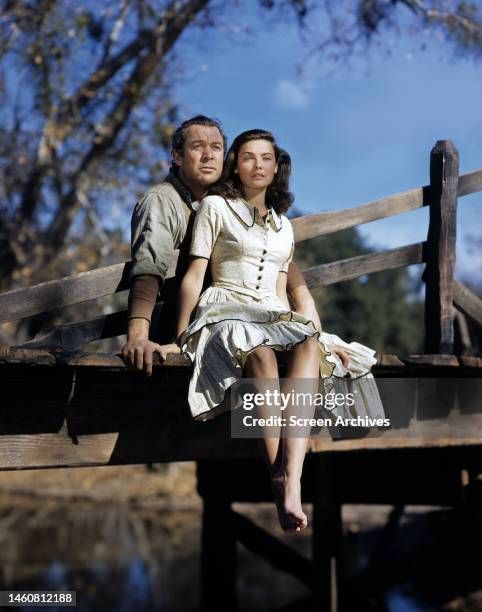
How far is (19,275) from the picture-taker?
11.8 metres

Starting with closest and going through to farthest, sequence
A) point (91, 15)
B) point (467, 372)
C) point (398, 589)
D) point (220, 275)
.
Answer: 1. point (220, 275)
2. point (467, 372)
3. point (398, 589)
4. point (91, 15)

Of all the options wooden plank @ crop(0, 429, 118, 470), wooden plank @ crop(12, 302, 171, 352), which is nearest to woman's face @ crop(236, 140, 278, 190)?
→ wooden plank @ crop(12, 302, 171, 352)

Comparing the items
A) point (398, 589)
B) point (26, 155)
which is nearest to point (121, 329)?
point (398, 589)

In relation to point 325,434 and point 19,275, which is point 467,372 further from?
point 19,275


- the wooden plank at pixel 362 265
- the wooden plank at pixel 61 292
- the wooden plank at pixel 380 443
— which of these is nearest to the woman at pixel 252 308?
the wooden plank at pixel 61 292

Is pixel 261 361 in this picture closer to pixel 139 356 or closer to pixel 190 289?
pixel 139 356

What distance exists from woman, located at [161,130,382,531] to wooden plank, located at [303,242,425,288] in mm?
635

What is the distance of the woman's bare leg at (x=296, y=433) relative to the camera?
2658 millimetres

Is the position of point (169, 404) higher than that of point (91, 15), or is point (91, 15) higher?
point (91, 15)

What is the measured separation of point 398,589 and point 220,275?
815 cm

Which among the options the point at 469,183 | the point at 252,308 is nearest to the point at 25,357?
the point at 252,308

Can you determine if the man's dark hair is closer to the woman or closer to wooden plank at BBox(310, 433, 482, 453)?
the woman

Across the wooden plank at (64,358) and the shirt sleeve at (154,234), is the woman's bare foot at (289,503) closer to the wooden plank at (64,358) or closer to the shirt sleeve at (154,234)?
the wooden plank at (64,358)

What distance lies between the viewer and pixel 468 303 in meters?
4.43
